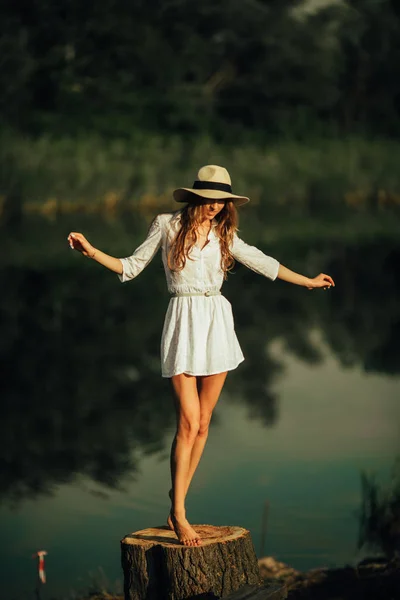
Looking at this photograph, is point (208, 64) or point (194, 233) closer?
point (194, 233)

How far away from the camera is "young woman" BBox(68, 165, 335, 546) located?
15.4 feet

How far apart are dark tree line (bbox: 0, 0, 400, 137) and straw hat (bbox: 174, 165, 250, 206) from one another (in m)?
36.2

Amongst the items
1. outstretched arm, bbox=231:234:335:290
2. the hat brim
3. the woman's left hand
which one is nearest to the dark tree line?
the woman's left hand

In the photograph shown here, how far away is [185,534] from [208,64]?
42013 mm

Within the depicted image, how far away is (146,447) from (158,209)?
21.1m

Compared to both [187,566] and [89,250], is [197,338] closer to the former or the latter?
[89,250]

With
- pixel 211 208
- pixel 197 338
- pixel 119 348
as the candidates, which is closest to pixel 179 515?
pixel 197 338

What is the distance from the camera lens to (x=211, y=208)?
4.75m

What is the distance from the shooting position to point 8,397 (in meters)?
11.9

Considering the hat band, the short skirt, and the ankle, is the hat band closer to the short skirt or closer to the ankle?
the short skirt

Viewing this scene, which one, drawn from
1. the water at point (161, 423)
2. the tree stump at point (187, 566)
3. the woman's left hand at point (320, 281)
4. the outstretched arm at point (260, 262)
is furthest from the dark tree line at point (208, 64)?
the tree stump at point (187, 566)

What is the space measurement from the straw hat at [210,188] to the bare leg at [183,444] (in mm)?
618

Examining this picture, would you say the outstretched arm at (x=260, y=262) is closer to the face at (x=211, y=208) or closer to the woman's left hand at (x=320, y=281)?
the woman's left hand at (x=320, y=281)

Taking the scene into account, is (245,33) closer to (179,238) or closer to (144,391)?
(144,391)
